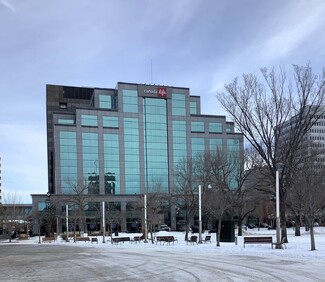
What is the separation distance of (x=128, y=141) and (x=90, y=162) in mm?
10108

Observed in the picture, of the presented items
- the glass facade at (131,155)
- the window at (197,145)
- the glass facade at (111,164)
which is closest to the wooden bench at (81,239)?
the glass facade at (111,164)

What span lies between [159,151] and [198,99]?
17.8 m

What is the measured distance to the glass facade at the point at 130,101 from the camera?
3986 inches

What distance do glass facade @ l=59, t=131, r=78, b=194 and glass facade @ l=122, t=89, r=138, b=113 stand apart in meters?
13.9

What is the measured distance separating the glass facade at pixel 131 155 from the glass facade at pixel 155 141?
7.59 ft

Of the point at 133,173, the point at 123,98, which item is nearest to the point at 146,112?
the point at 123,98

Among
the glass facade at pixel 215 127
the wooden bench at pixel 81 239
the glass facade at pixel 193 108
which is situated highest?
the glass facade at pixel 193 108

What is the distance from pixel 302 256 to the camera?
73.1 feet

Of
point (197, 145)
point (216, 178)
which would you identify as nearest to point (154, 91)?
point (197, 145)

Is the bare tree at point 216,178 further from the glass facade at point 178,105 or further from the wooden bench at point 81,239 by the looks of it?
the glass facade at point 178,105

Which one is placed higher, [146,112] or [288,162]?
[146,112]

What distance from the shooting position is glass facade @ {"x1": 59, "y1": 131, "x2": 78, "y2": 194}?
9488 centimetres

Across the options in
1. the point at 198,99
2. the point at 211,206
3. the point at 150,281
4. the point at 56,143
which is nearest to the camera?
the point at 150,281

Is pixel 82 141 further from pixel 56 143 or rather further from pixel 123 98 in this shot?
pixel 123 98
